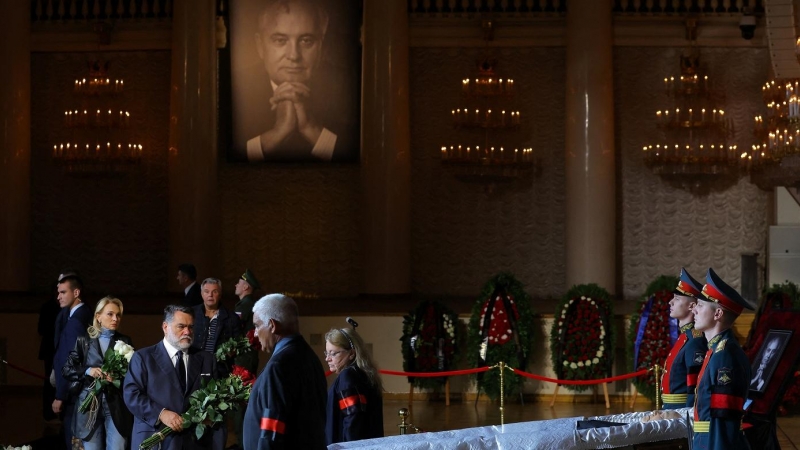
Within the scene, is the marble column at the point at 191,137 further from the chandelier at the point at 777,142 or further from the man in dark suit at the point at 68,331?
the man in dark suit at the point at 68,331

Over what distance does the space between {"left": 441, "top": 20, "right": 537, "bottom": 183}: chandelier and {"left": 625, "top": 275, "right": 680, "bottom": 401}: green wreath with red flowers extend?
5.33 metres

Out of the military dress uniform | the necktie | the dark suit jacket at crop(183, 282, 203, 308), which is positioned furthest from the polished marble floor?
the necktie

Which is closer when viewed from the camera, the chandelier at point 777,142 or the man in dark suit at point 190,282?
the man in dark suit at point 190,282

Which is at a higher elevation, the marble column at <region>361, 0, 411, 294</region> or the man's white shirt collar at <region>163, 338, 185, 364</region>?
the marble column at <region>361, 0, 411, 294</region>

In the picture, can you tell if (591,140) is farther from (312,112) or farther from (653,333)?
(653,333)

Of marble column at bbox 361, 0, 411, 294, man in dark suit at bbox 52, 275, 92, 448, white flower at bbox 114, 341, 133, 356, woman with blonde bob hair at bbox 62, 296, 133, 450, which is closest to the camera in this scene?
white flower at bbox 114, 341, 133, 356

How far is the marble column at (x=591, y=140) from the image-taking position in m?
17.9

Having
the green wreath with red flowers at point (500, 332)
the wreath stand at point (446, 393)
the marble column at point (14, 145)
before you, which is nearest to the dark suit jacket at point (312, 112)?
the marble column at point (14, 145)

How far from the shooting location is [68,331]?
948 centimetres

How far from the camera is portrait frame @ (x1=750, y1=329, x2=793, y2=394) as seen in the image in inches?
340

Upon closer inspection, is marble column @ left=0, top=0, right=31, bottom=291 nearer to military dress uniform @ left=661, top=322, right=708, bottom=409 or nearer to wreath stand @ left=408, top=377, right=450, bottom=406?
wreath stand @ left=408, top=377, right=450, bottom=406

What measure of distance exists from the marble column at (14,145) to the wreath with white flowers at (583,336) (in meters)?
9.20

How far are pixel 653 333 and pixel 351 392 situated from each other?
7.59 metres

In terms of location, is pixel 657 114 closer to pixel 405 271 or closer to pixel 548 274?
pixel 548 274
